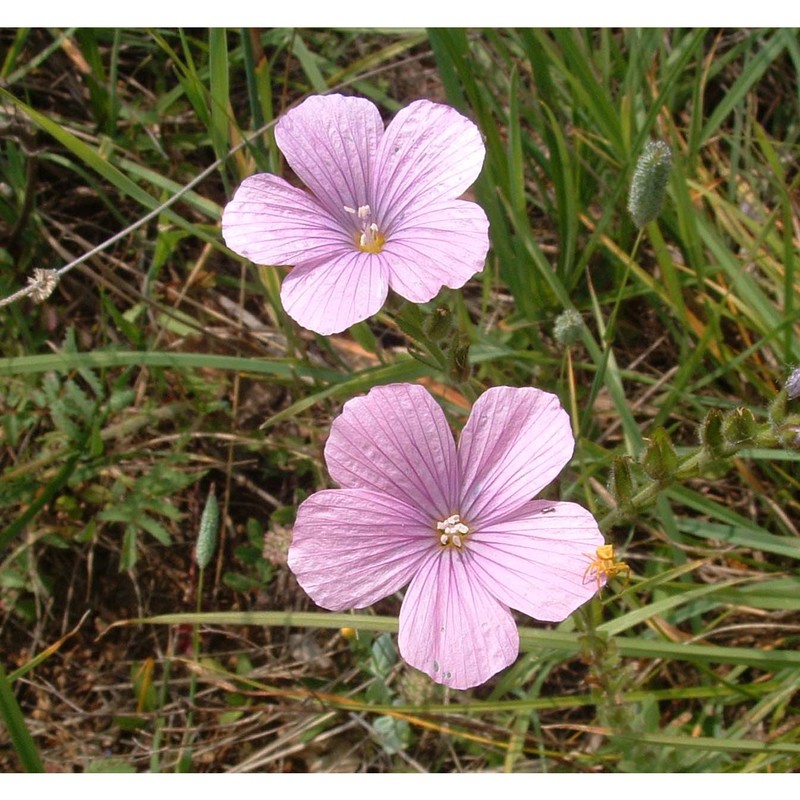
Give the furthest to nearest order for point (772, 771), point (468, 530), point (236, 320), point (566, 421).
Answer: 1. point (236, 320)
2. point (772, 771)
3. point (468, 530)
4. point (566, 421)

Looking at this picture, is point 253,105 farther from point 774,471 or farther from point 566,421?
point 774,471

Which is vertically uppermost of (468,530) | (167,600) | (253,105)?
(253,105)

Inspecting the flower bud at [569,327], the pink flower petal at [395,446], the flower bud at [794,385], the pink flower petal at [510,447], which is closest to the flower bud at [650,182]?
the flower bud at [569,327]

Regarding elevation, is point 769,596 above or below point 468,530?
below

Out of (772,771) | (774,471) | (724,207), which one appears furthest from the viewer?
(724,207)

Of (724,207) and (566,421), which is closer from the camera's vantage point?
(566,421)

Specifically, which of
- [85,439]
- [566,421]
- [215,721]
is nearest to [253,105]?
[85,439]

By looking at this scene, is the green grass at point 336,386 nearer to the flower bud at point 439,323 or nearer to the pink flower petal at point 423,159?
the flower bud at point 439,323
